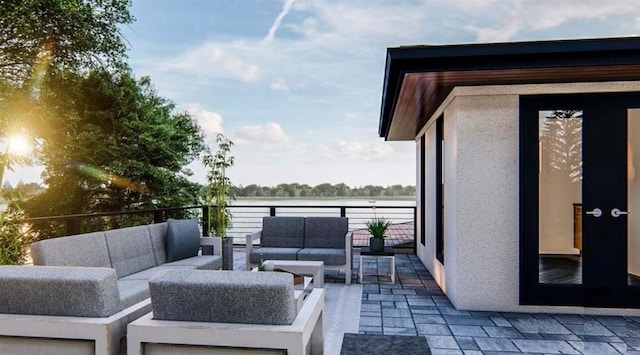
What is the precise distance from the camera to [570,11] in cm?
678

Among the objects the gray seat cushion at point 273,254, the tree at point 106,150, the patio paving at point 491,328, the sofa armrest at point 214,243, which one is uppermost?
the tree at point 106,150

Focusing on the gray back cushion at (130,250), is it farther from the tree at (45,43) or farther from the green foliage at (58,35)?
the green foliage at (58,35)

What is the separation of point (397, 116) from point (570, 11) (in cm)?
362

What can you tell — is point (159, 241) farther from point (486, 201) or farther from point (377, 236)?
point (486, 201)

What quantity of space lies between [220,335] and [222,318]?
0.07 m

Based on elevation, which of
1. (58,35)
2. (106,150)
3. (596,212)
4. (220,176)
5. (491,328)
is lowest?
(491,328)

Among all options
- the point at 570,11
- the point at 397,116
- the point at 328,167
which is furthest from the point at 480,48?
the point at 328,167

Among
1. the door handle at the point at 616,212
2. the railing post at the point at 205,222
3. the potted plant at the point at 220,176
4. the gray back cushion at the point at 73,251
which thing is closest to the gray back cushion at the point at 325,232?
the potted plant at the point at 220,176

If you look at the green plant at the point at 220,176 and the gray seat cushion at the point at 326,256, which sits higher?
the green plant at the point at 220,176

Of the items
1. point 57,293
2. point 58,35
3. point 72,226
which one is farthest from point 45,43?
point 57,293

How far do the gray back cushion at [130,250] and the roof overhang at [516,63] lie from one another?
3.05m

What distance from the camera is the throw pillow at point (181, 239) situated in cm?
468

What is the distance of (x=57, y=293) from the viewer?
1.92m

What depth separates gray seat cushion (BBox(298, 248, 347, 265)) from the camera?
17.6 feet
